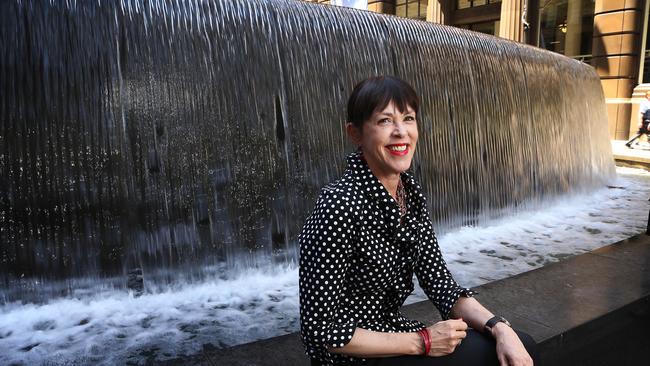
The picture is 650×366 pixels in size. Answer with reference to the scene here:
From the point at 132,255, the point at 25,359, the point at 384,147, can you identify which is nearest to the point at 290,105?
the point at 132,255

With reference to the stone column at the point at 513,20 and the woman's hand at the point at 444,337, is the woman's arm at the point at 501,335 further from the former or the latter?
the stone column at the point at 513,20

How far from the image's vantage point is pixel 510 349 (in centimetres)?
157

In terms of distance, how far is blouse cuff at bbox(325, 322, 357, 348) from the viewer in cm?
144

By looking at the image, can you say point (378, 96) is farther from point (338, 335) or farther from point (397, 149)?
point (338, 335)

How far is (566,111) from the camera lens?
28.5ft

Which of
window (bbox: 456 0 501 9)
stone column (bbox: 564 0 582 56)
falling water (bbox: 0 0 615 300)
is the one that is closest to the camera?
falling water (bbox: 0 0 615 300)

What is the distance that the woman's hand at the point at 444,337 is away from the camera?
5.01 feet

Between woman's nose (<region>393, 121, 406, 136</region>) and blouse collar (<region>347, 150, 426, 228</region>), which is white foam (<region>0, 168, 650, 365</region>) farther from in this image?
woman's nose (<region>393, 121, 406, 136</region>)

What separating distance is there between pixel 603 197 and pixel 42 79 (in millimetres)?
7994

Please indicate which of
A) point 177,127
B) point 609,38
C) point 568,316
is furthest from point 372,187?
point 609,38

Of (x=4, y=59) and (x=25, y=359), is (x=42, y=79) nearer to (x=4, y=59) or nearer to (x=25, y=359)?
(x=4, y=59)

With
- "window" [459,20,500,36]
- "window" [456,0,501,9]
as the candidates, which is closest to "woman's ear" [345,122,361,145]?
"window" [459,20,500,36]

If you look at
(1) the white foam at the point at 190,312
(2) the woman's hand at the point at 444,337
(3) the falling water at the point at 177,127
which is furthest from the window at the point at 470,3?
(2) the woman's hand at the point at 444,337

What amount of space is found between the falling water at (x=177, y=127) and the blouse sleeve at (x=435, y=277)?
269 cm
